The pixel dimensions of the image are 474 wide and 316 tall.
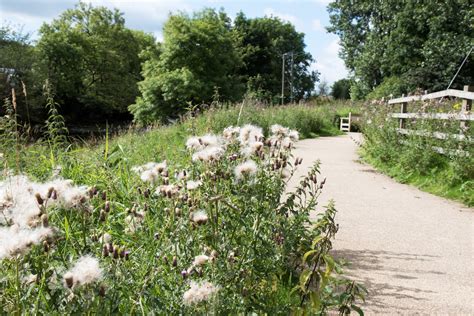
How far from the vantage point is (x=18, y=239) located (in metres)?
1.38

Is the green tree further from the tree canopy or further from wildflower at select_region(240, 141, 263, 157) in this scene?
wildflower at select_region(240, 141, 263, 157)

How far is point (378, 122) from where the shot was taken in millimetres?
10273

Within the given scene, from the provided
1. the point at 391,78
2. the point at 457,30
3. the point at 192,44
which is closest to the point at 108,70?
the point at 192,44

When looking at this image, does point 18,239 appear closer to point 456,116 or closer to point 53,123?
point 53,123

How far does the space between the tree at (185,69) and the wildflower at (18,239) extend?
28.8 meters

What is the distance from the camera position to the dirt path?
3.21 m

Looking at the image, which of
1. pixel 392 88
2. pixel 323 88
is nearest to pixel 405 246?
pixel 392 88

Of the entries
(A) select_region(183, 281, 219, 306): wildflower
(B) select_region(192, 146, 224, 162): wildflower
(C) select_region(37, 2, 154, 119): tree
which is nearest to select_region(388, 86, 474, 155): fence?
(B) select_region(192, 146, 224, 162): wildflower

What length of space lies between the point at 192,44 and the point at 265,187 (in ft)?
103

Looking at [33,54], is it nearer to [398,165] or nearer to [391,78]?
[391,78]

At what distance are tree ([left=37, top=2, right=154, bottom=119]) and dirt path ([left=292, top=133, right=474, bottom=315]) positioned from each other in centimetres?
3283

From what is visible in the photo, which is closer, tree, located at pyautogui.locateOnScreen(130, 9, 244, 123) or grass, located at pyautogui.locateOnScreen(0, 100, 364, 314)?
grass, located at pyautogui.locateOnScreen(0, 100, 364, 314)

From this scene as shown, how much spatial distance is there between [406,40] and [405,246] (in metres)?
28.9

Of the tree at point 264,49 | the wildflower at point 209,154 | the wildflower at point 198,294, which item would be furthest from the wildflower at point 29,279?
the tree at point 264,49
